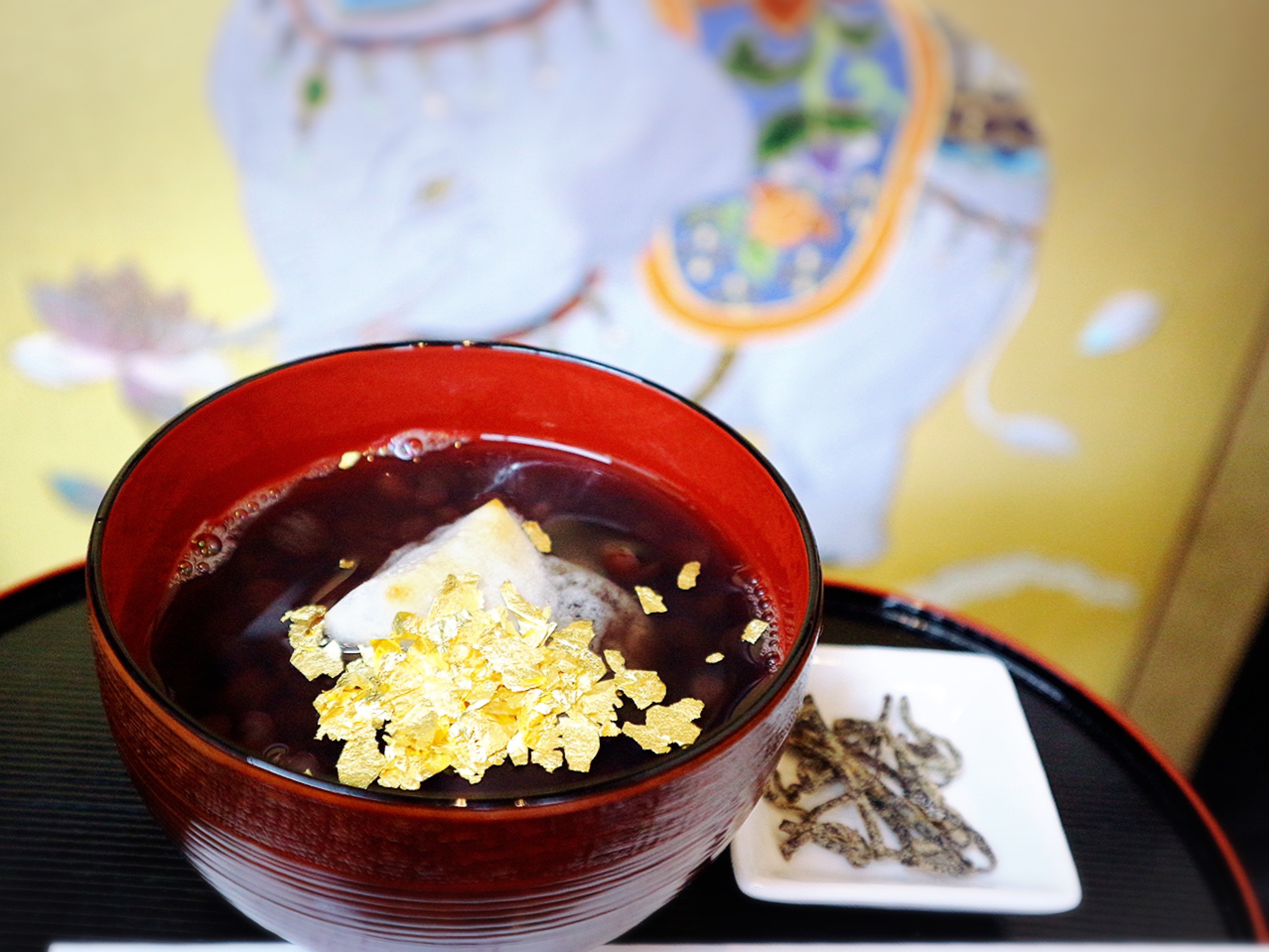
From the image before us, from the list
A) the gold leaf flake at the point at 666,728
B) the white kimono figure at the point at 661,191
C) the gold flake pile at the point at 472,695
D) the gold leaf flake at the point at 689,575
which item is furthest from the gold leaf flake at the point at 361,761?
the white kimono figure at the point at 661,191

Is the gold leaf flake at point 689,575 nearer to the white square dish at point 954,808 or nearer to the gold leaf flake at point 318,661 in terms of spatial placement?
the white square dish at point 954,808

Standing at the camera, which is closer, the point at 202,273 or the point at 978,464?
the point at 202,273

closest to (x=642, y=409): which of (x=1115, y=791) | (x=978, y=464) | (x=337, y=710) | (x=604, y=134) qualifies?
(x=337, y=710)

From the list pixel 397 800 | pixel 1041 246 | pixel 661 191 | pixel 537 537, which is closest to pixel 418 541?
pixel 537 537

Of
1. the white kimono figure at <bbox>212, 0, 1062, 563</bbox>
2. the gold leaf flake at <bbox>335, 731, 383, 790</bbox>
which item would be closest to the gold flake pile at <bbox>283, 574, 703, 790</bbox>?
the gold leaf flake at <bbox>335, 731, 383, 790</bbox>

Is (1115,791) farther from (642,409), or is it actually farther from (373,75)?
(373,75)

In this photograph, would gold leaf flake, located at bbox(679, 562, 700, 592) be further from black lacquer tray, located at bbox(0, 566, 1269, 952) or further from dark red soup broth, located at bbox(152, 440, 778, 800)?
black lacquer tray, located at bbox(0, 566, 1269, 952)

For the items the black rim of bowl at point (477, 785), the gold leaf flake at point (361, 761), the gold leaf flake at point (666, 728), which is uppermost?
the black rim of bowl at point (477, 785)
